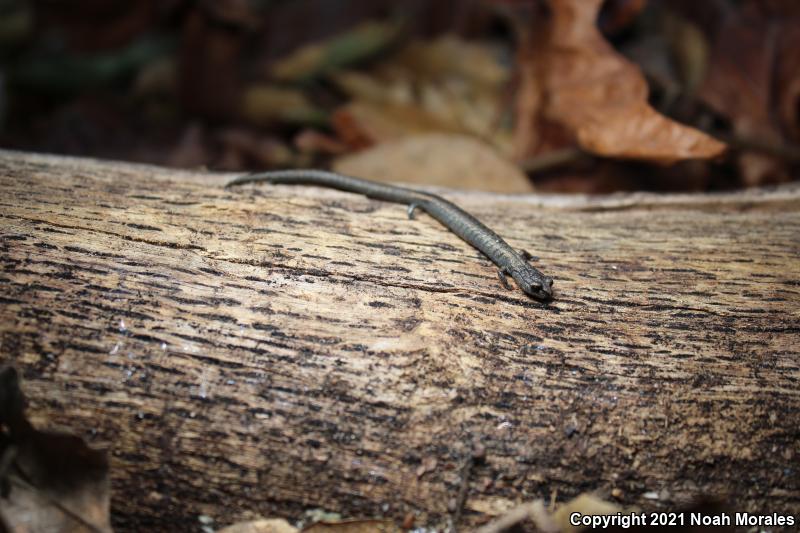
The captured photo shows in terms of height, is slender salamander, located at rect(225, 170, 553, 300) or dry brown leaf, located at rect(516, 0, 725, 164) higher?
dry brown leaf, located at rect(516, 0, 725, 164)

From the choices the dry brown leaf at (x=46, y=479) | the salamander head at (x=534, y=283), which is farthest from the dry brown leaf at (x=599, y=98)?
the dry brown leaf at (x=46, y=479)

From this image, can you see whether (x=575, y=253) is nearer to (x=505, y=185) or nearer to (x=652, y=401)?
(x=652, y=401)

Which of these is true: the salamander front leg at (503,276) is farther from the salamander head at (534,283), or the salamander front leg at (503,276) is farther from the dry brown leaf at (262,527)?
the dry brown leaf at (262,527)

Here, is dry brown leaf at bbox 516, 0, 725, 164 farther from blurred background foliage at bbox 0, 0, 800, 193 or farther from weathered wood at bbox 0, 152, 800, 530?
weathered wood at bbox 0, 152, 800, 530

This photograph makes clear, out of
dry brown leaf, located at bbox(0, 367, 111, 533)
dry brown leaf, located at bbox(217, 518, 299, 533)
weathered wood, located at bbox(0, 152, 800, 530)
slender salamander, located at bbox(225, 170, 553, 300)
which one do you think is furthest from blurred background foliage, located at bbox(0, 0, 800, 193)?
dry brown leaf, located at bbox(217, 518, 299, 533)

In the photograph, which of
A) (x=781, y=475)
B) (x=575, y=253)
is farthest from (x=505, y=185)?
(x=781, y=475)

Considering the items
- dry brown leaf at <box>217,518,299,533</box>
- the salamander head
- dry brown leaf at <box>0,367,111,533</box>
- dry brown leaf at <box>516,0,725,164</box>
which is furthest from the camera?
dry brown leaf at <box>516,0,725,164</box>
